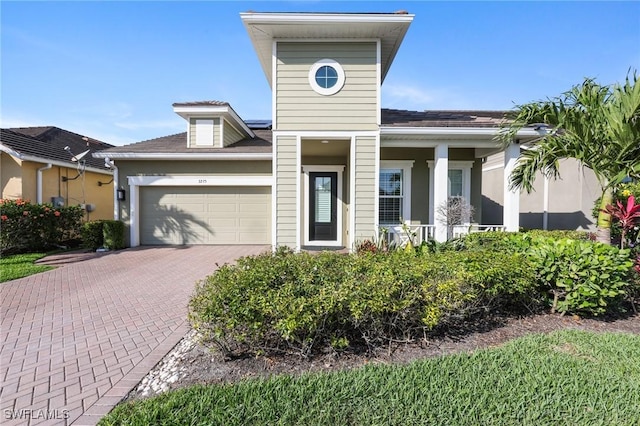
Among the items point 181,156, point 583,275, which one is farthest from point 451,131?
point 181,156

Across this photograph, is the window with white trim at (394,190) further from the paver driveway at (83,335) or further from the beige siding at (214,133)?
the beige siding at (214,133)

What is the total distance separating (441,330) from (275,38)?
729cm

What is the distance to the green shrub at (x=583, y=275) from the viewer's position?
3697 millimetres

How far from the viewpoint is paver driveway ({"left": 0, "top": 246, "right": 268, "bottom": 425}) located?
96.3 inches

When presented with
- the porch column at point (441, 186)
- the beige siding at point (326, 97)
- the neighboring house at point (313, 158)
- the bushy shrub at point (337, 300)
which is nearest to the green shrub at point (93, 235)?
the neighboring house at point (313, 158)

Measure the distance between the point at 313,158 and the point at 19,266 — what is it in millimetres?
8256

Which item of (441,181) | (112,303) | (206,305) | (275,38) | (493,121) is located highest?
(275,38)

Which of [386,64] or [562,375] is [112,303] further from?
[386,64]

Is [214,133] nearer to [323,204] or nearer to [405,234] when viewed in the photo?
[323,204]

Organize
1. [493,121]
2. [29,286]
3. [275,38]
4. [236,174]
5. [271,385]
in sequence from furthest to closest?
1. [236,174]
2. [493,121]
3. [275,38]
4. [29,286]
5. [271,385]

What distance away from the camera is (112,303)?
4.83 m

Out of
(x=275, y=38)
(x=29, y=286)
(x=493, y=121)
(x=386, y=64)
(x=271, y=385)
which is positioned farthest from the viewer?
(x=386, y=64)

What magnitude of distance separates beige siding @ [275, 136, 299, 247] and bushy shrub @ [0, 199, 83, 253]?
783cm

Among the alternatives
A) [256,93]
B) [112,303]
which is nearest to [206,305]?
[112,303]
